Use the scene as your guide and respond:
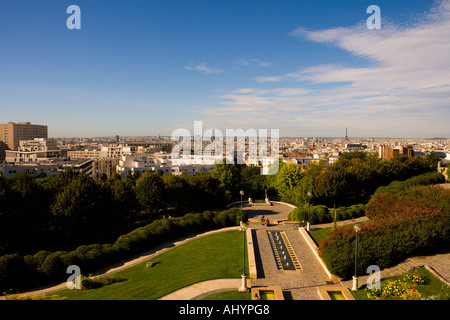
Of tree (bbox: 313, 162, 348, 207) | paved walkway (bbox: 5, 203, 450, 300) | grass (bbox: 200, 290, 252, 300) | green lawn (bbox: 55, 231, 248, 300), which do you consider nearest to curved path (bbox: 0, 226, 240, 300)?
paved walkway (bbox: 5, 203, 450, 300)

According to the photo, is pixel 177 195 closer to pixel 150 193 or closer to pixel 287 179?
pixel 150 193

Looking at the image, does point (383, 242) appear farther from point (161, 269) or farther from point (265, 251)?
point (161, 269)

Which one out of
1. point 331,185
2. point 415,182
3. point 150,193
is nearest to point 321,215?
point 331,185

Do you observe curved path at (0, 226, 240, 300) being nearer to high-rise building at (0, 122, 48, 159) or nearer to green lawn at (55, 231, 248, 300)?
green lawn at (55, 231, 248, 300)

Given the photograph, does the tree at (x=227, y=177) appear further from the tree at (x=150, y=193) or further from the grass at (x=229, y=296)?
the grass at (x=229, y=296)

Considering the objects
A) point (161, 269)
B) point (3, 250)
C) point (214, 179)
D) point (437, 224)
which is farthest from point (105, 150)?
point (437, 224)

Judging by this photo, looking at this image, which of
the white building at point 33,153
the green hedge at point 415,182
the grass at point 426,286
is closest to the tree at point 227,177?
the green hedge at point 415,182

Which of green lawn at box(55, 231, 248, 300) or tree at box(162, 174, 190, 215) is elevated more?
tree at box(162, 174, 190, 215)

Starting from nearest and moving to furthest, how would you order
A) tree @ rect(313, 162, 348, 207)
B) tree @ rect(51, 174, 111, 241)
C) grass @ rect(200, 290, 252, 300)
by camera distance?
grass @ rect(200, 290, 252, 300) → tree @ rect(51, 174, 111, 241) → tree @ rect(313, 162, 348, 207)
